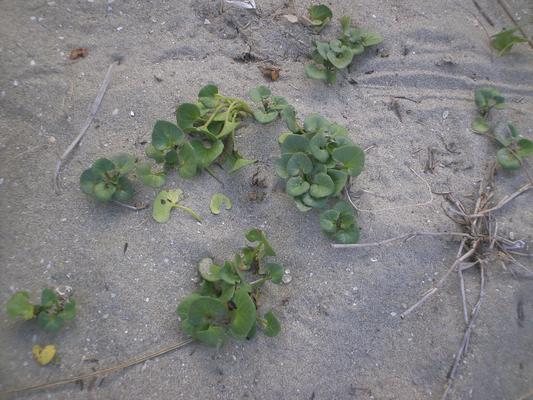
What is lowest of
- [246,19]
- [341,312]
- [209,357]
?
[209,357]

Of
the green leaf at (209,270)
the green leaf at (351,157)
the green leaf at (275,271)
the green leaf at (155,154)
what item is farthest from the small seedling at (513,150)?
the green leaf at (155,154)

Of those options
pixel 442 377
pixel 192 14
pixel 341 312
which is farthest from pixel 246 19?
pixel 442 377

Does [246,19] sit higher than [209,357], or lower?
higher

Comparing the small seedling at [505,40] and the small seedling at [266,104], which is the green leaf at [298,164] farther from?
the small seedling at [505,40]

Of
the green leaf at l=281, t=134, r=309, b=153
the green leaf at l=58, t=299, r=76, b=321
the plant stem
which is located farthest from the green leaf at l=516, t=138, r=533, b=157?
the green leaf at l=58, t=299, r=76, b=321

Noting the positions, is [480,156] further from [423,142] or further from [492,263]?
[492,263]

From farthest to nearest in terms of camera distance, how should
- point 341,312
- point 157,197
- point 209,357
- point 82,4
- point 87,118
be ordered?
point 82,4, point 87,118, point 157,197, point 341,312, point 209,357
